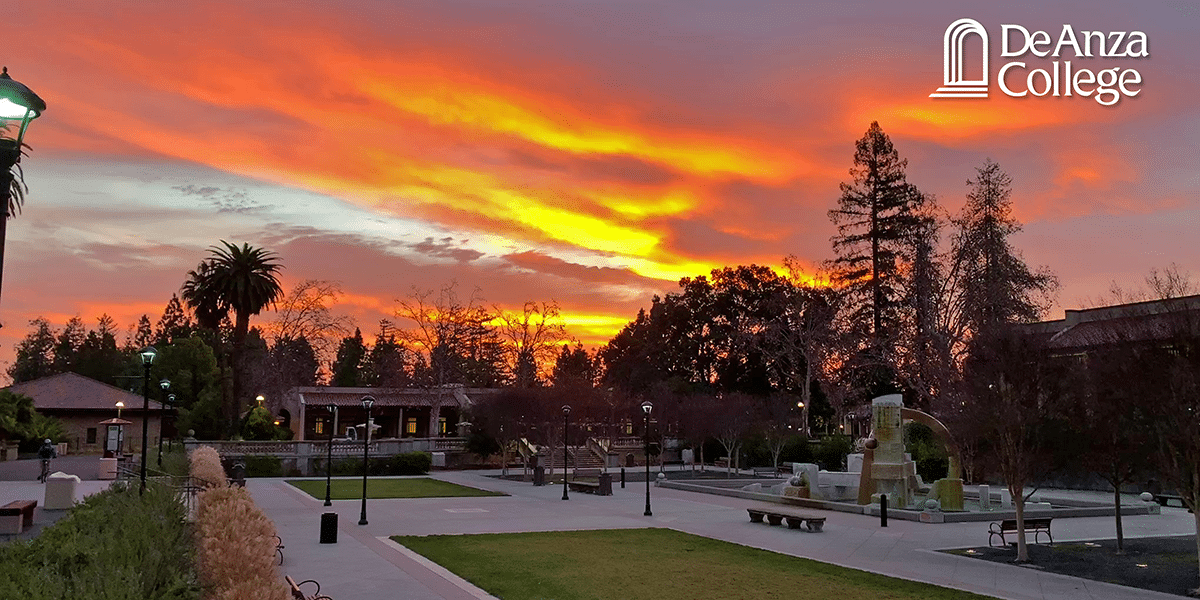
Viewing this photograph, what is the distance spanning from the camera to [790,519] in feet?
83.0

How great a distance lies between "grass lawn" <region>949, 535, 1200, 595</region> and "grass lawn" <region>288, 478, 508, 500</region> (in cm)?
2238

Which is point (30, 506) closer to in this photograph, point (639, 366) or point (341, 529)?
point (341, 529)

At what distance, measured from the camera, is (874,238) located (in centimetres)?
7000

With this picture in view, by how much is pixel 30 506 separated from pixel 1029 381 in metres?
24.3

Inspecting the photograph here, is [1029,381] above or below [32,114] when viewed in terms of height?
below

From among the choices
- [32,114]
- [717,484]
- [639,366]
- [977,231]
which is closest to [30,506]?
[32,114]

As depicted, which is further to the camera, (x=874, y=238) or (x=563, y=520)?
(x=874, y=238)

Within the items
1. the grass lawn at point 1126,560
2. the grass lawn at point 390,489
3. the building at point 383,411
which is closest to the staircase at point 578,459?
the building at point 383,411

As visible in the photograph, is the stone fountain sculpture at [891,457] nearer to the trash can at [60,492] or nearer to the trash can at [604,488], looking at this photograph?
the trash can at [604,488]

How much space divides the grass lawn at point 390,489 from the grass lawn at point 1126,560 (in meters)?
22.4

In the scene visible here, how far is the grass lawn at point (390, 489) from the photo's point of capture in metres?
36.3

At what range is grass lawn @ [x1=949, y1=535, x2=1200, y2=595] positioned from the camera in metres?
17.3

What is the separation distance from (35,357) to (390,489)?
11193 cm

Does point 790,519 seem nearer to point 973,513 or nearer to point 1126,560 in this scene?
point 973,513
